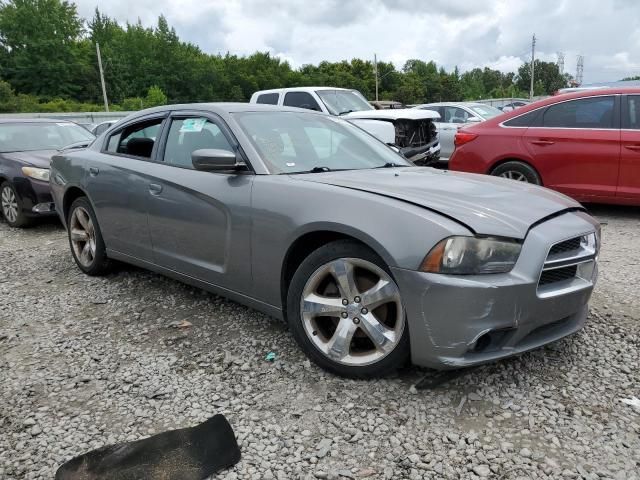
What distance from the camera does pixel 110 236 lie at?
436 centimetres

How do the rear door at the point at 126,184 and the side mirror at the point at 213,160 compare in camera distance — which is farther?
the rear door at the point at 126,184

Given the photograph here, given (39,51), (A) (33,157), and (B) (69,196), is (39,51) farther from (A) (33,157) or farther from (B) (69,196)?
(B) (69,196)

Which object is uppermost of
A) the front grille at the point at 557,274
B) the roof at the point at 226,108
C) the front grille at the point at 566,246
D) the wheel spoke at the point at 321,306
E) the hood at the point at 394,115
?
the hood at the point at 394,115

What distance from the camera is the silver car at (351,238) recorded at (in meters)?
2.42

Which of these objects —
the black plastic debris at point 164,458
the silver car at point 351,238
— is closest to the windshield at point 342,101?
the silver car at point 351,238

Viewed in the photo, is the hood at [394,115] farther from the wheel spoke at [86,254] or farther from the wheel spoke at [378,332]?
the wheel spoke at [378,332]

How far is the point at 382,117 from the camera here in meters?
9.38

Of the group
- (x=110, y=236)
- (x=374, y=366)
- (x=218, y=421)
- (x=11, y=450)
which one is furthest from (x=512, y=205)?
(x=110, y=236)

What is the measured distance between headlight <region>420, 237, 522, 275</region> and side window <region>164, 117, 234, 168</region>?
1.65 metres

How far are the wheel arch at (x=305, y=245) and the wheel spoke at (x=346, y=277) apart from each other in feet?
0.44

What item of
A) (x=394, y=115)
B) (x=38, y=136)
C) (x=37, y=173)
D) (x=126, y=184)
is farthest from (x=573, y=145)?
(x=38, y=136)

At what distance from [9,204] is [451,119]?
8.63 m

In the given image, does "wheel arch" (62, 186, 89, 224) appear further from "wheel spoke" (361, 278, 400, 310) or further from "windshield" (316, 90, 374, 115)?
"windshield" (316, 90, 374, 115)

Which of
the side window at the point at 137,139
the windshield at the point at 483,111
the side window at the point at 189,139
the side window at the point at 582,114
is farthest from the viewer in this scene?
the windshield at the point at 483,111
